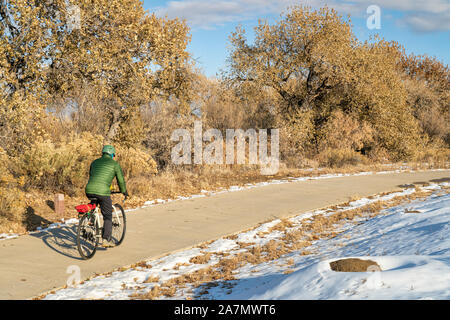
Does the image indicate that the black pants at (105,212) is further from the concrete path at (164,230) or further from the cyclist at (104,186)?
the concrete path at (164,230)

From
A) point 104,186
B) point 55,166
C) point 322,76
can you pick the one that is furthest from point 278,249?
point 322,76

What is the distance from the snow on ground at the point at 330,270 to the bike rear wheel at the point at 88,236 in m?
0.89

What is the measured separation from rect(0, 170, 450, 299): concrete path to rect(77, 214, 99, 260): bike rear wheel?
0.17 metres

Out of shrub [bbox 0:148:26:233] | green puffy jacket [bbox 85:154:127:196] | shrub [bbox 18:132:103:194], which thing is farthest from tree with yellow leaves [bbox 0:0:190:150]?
green puffy jacket [bbox 85:154:127:196]

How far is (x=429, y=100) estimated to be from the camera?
1321 inches

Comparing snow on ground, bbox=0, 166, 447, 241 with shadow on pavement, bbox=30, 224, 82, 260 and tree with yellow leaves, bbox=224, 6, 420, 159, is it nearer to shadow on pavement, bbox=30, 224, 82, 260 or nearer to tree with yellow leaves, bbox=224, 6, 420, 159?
shadow on pavement, bbox=30, 224, 82, 260

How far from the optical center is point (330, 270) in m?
5.34

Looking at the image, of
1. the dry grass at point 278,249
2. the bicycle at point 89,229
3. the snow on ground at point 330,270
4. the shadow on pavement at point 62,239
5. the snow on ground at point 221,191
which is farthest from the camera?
the snow on ground at point 221,191

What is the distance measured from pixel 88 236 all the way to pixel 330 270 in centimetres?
409

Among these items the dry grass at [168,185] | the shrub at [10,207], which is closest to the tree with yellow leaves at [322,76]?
the dry grass at [168,185]

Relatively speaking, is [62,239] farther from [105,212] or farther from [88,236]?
[105,212]

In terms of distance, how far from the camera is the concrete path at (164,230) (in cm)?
672

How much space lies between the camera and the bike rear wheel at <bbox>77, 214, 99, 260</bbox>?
297 inches
